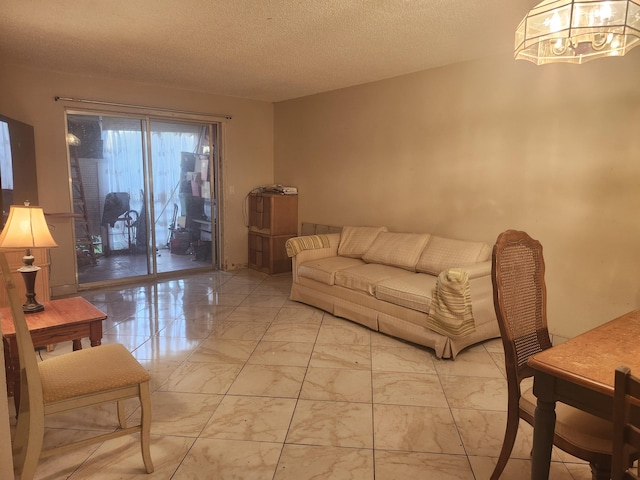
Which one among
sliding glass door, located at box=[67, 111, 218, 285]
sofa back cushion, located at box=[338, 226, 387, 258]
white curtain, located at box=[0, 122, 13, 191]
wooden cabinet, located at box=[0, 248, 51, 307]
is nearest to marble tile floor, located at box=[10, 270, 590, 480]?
wooden cabinet, located at box=[0, 248, 51, 307]

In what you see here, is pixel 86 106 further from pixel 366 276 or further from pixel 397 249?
pixel 397 249

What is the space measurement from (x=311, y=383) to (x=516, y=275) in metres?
1.53

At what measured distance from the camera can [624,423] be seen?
3.30 ft

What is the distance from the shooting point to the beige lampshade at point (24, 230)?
7.36ft

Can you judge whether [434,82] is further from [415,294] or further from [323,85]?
[415,294]

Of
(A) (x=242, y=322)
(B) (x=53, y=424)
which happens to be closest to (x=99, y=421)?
(B) (x=53, y=424)

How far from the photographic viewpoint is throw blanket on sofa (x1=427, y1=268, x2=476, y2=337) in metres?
2.92

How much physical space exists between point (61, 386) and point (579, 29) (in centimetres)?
253

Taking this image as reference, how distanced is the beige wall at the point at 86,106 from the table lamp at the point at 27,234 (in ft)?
8.29

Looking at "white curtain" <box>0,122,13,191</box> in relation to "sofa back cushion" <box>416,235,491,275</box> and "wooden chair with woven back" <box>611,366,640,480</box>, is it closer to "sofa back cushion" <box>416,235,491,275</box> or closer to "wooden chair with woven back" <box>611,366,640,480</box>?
"sofa back cushion" <box>416,235,491,275</box>

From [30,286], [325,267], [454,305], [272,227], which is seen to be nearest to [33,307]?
[30,286]

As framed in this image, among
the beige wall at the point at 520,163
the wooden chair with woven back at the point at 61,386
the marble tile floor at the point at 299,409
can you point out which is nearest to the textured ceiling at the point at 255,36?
the beige wall at the point at 520,163

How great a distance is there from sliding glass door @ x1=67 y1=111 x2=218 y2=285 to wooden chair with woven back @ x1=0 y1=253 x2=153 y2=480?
336 cm

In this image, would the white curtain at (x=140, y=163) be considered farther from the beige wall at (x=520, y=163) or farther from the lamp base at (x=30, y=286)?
the lamp base at (x=30, y=286)
